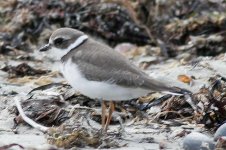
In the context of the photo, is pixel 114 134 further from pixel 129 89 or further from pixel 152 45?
pixel 152 45

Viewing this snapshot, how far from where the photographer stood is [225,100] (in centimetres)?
461

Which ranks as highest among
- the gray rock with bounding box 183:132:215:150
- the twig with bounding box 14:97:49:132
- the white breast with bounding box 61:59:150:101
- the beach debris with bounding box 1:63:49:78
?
the white breast with bounding box 61:59:150:101

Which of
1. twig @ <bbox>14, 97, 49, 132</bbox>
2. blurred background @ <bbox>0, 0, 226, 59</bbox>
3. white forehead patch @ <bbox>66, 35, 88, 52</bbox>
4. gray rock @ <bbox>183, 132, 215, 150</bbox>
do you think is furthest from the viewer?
blurred background @ <bbox>0, 0, 226, 59</bbox>

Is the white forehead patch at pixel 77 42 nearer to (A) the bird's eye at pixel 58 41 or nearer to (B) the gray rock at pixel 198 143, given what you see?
(A) the bird's eye at pixel 58 41

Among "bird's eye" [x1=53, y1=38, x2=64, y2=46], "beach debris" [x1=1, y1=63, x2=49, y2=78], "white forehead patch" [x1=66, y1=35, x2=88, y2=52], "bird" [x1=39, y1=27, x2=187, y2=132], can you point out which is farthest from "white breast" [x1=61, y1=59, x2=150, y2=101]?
"beach debris" [x1=1, y1=63, x2=49, y2=78]

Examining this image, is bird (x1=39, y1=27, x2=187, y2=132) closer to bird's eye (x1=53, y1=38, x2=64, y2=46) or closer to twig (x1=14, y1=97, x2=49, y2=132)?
bird's eye (x1=53, y1=38, x2=64, y2=46)

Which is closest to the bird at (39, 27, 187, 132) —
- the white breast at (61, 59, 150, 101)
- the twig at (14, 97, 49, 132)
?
the white breast at (61, 59, 150, 101)

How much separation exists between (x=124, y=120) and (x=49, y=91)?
73cm

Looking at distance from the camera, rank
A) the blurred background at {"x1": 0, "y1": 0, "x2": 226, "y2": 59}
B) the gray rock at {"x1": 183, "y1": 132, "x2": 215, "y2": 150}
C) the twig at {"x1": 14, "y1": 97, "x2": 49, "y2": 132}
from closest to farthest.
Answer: the gray rock at {"x1": 183, "y1": 132, "x2": 215, "y2": 150} → the twig at {"x1": 14, "y1": 97, "x2": 49, "y2": 132} → the blurred background at {"x1": 0, "y1": 0, "x2": 226, "y2": 59}

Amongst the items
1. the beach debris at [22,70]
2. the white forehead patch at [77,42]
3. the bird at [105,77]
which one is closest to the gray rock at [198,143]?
the bird at [105,77]

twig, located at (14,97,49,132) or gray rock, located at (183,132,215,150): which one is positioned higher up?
gray rock, located at (183,132,215,150)

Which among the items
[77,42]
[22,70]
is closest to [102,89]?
[77,42]

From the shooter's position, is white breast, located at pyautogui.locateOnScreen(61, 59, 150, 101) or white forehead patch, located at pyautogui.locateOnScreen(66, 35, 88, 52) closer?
white breast, located at pyautogui.locateOnScreen(61, 59, 150, 101)

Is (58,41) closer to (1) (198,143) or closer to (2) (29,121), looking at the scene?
(2) (29,121)
